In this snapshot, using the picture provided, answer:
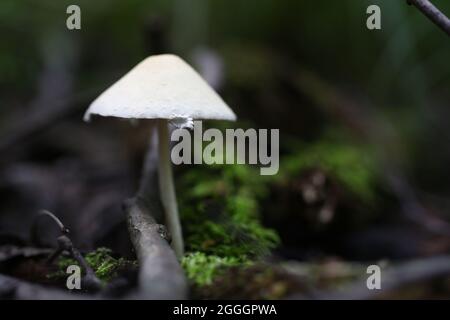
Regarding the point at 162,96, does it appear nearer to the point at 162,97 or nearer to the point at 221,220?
the point at 162,97

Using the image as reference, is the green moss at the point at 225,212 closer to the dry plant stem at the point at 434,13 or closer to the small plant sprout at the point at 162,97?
the small plant sprout at the point at 162,97

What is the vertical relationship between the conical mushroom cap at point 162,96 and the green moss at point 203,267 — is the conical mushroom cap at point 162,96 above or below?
above

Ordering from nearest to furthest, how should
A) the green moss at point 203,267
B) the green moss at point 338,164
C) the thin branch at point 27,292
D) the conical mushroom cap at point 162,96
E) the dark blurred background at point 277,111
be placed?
1. the thin branch at point 27,292
2. the green moss at point 203,267
3. the conical mushroom cap at point 162,96
4. the dark blurred background at point 277,111
5. the green moss at point 338,164

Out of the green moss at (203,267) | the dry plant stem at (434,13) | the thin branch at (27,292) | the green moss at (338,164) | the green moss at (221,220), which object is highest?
the green moss at (338,164)

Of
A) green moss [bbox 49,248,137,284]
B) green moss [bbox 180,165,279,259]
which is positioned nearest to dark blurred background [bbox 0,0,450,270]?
green moss [bbox 180,165,279,259]

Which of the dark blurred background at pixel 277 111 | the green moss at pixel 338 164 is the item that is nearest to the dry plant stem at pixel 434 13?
the dark blurred background at pixel 277 111
